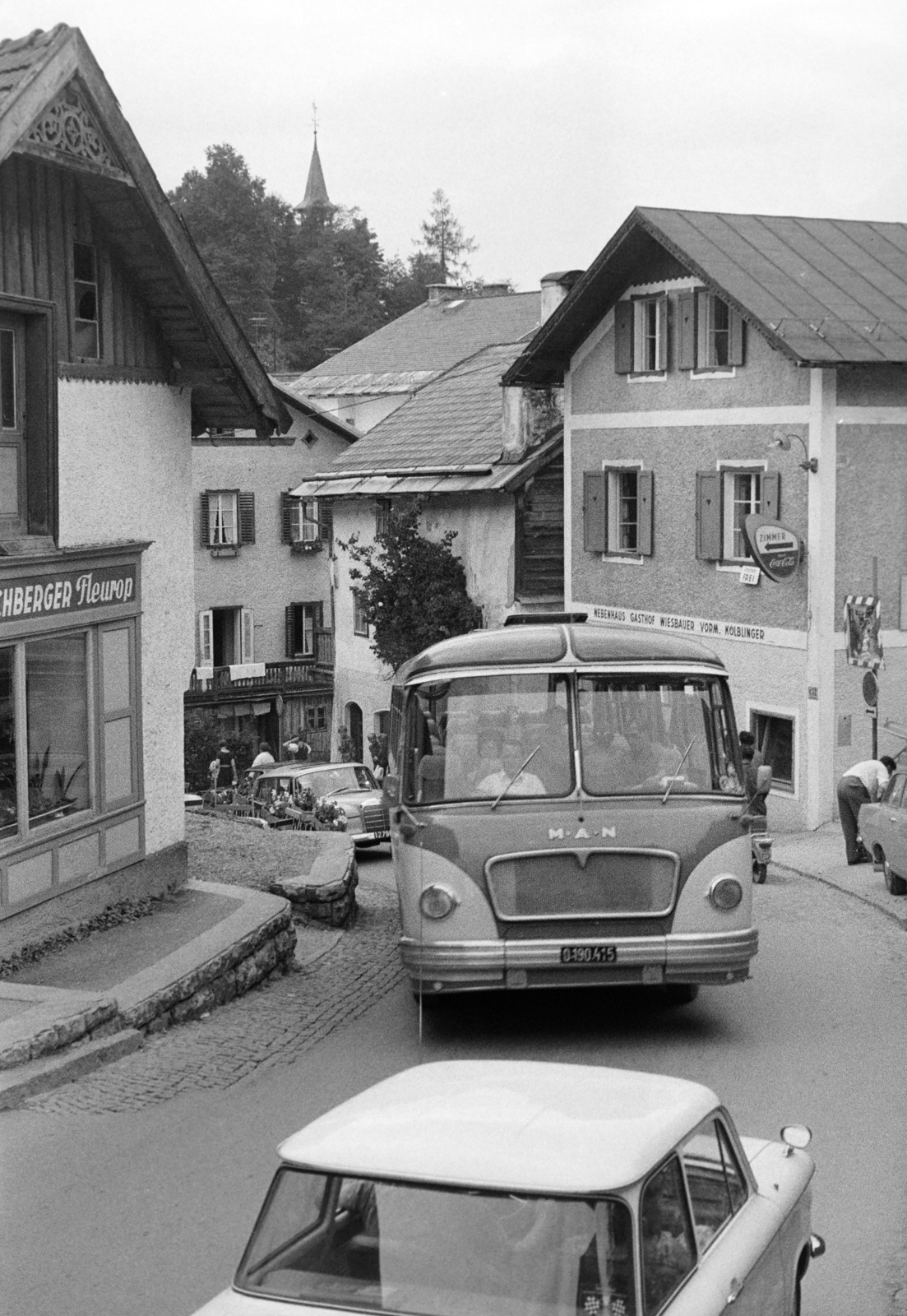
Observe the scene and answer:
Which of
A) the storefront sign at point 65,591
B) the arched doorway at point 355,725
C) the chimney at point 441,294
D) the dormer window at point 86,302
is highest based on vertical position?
the chimney at point 441,294

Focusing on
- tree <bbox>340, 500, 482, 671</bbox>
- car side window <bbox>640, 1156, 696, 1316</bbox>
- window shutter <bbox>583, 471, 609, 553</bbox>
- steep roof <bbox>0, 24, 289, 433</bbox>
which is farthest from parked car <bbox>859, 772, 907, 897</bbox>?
tree <bbox>340, 500, 482, 671</bbox>

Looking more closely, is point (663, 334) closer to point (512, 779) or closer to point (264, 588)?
point (512, 779)

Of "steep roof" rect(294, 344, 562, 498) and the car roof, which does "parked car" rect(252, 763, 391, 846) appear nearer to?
"steep roof" rect(294, 344, 562, 498)

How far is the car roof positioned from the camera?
5051 millimetres

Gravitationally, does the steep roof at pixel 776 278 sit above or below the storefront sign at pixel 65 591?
above

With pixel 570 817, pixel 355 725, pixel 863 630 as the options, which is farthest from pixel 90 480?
pixel 355 725

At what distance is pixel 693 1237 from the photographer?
5.50 metres

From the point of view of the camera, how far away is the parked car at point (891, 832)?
19.5 m

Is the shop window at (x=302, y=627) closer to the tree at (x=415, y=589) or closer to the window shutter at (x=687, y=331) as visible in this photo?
the tree at (x=415, y=589)

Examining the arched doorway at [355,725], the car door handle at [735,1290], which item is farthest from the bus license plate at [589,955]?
the arched doorway at [355,725]

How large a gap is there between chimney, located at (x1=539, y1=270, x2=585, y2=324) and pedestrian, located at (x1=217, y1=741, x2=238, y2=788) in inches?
617

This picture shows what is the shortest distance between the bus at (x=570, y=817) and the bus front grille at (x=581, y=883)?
1cm

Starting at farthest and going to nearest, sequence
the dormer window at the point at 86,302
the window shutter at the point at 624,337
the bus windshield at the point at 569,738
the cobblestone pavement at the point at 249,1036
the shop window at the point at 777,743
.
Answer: the window shutter at the point at 624,337, the shop window at the point at 777,743, the dormer window at the point at 86,302, the bus windshield at the point at 569,738, the cobblestone pavement at the point at 249,1036

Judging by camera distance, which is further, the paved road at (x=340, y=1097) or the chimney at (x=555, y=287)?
the chimney at (x=555, y=287)
